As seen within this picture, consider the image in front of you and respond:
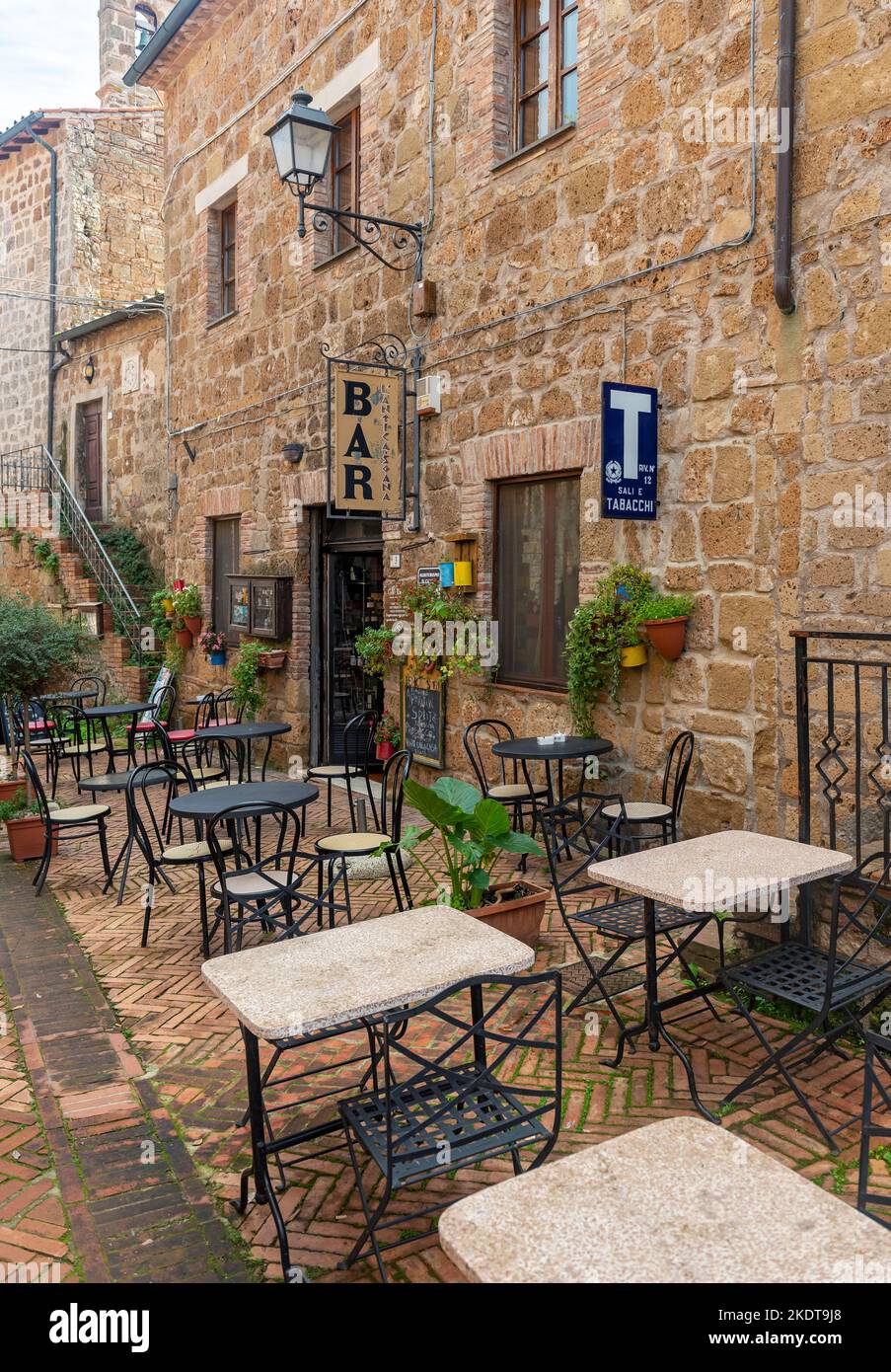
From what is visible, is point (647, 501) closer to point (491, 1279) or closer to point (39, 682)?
point (491, 1279)

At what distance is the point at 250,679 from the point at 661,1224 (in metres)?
8.64

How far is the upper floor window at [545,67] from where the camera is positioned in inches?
251

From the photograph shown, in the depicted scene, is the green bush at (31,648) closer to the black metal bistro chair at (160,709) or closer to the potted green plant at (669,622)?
the black metal bistro chair at (160,709)

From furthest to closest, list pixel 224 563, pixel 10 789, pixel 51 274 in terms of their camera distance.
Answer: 1. pixel 51 274
2. pixel 224 563
3. pixel 10 789

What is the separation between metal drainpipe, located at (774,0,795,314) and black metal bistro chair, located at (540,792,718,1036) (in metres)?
2.60

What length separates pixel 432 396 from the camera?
7504 millimetres

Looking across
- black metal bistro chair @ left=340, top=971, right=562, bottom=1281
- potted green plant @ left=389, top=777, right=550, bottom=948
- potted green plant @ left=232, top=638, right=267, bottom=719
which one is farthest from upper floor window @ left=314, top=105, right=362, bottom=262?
black metal bistro chair @ left=340, top=971, right=562, bottom=1281

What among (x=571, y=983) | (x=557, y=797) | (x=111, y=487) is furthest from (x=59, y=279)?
(x=571, y=983)

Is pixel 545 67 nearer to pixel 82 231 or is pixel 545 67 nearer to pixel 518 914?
pixel 518 914

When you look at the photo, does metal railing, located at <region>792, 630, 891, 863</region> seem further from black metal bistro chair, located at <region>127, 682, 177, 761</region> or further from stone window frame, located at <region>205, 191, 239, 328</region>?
stone window frame, located at <region>205, 191, 239, 328</region>

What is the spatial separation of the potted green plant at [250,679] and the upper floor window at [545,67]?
517cm

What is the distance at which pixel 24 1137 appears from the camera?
3396mm

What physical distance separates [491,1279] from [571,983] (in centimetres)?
300

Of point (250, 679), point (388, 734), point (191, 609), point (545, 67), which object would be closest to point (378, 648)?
point (388, 734)
